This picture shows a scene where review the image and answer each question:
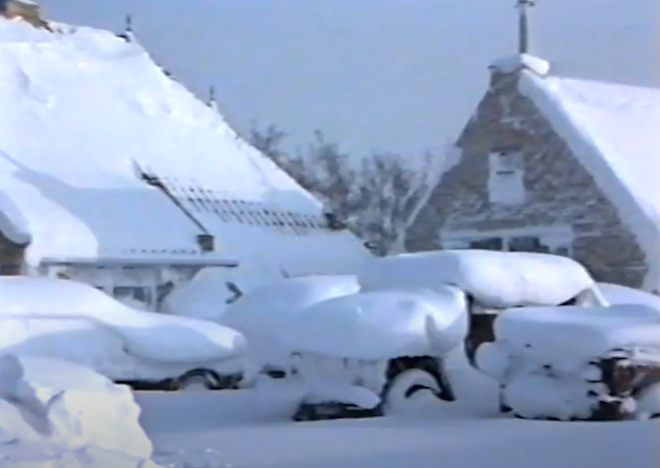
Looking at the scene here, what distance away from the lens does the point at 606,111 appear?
5.01 meters

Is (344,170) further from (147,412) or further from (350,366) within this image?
(147,412)

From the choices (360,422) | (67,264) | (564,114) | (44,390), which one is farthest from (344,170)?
(44,390)

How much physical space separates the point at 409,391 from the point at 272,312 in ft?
2.07

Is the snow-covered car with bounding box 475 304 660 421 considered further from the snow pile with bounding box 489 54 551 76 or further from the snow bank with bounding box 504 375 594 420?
the snow pile with bounding box 489 54 551 76

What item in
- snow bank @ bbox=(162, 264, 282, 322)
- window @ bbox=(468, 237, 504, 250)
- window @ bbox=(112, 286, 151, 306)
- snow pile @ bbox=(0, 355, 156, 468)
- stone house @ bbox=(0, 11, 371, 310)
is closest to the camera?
snow pile @ bbox=(0, 355, 156, 468)

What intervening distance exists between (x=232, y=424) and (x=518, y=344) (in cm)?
109

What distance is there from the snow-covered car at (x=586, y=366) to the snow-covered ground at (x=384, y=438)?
0.40 ft

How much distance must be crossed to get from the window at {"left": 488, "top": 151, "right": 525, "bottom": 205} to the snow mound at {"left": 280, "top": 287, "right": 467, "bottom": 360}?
81cm

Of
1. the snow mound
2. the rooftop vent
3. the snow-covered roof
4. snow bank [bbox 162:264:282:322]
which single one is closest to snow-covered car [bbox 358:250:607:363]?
the snow mound

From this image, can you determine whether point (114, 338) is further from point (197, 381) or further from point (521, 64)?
point (521, 64)

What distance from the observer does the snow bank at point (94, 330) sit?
443 cm

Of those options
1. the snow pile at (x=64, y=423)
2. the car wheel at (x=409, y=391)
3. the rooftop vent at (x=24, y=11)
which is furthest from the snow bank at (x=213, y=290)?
the snow pile at (x=64, y=423)

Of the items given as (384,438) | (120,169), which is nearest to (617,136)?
(384,438)

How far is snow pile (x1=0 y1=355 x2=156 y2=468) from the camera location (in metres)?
3.11
